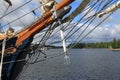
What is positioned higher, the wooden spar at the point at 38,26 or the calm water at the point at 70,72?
the wooden spar at the point at 38,26

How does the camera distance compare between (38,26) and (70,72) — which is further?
(70,72)

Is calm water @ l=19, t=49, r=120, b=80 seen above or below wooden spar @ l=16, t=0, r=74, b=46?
below

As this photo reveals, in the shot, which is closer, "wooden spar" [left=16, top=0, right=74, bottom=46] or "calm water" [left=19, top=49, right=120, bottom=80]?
"wooden spar" [left=16, top=0, right=74, bottom=46]

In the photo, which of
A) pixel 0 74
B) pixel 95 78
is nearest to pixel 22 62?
pixel 0 74

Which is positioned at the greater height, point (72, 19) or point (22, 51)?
point (72, 19)

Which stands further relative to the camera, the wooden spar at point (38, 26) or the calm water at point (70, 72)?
the calm water at point (70, 72)

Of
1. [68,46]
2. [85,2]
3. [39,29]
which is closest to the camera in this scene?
[85,2]

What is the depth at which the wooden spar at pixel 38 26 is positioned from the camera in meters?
13.7

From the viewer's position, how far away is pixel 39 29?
14.6 m

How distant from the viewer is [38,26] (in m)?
14.6

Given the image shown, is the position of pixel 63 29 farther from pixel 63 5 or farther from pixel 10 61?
pixel 10 61

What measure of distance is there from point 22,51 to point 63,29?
100 inches

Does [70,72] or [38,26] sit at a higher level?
[38,26]

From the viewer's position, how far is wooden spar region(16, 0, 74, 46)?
1374 cm
